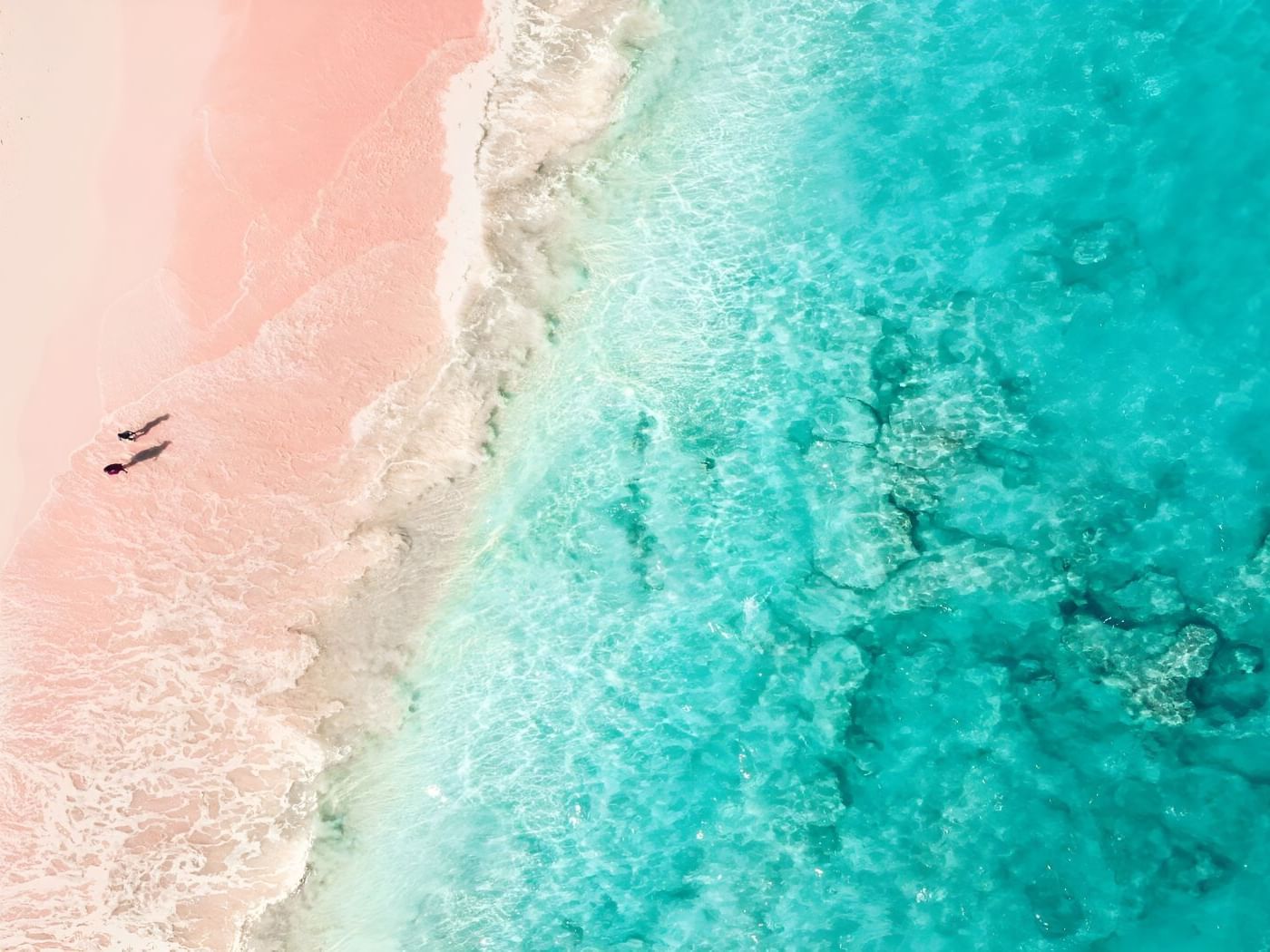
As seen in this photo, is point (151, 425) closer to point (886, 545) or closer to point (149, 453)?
point (149, 453)

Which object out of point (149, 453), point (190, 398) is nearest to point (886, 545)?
point (190, 398)

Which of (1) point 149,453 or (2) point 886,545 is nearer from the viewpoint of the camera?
(2) point 886,545

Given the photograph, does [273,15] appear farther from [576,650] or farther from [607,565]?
[576,650]

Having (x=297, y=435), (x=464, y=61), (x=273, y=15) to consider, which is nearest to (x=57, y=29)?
(x=273, y=15)

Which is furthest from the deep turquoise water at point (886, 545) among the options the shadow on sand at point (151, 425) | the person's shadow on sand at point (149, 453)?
the shadow on sand at point (151, 425)

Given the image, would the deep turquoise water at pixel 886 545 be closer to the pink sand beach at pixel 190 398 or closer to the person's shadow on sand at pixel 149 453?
the pink sand beach at pixel 190 398

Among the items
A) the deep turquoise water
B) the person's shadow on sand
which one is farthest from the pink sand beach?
the deep turquoise water
